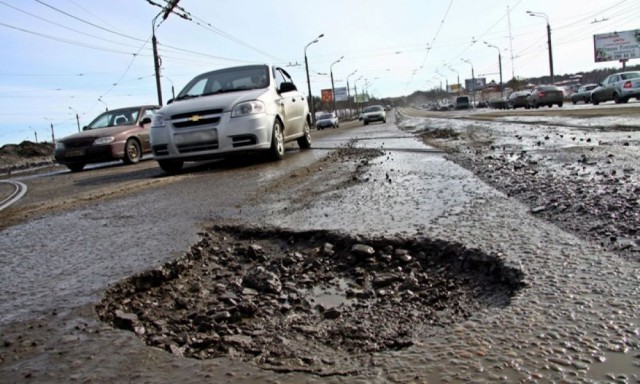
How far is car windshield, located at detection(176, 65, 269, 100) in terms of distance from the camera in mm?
7832

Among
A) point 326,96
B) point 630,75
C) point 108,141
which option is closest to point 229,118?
Answer: point 108,141

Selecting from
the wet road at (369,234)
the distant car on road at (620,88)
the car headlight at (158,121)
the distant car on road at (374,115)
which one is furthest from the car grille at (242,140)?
the distant car on road at (374,115)

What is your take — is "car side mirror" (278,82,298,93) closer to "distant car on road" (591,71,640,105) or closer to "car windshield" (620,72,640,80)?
"distant car on road" (591,71,640,105)

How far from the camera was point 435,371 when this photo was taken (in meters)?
1.40

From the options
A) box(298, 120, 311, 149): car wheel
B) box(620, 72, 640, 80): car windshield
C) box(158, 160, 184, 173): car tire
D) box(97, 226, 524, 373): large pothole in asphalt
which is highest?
box(620, 72, 640, 80): car windshield

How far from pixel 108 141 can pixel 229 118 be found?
4931 mm

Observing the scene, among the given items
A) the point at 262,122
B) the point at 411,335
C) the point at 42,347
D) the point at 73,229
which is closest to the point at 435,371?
the point at 411,335

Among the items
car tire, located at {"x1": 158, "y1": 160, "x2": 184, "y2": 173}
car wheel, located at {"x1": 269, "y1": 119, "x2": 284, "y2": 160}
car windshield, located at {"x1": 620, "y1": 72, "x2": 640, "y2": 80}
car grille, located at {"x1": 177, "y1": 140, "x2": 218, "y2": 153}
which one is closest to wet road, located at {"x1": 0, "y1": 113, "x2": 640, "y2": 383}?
car grille, located at {"x1": 177, "y1": 140, "x2": 218, "y2": 153}

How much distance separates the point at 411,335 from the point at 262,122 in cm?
577

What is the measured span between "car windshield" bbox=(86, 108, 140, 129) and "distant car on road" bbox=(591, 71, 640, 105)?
72.1ft

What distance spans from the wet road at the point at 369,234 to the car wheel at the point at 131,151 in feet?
21.4

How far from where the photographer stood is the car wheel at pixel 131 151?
11156mm

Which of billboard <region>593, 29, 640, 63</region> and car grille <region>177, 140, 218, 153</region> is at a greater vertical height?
billboard <region>593, 29, 640, 63</region>

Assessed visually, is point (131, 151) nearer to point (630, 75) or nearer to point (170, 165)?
point (170, 165)
